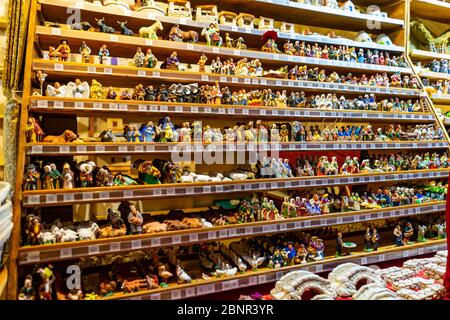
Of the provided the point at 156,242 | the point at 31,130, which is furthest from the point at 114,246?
the point at 31,130

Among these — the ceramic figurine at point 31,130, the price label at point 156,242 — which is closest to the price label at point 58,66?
the ceramic figurine at point 31,130

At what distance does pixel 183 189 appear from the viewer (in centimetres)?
255

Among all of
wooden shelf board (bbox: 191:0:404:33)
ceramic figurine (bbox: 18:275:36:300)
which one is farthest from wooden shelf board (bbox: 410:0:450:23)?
ceramic figurine (bbox: 18:275:36:300)

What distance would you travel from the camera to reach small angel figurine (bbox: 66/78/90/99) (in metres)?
2.36

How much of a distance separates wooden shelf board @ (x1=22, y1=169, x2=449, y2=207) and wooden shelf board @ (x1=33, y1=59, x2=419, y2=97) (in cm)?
87

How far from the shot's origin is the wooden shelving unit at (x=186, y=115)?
2.21 meters

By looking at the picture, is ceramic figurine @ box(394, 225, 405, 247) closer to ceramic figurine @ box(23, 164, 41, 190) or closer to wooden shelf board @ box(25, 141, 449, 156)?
wooden shelf board @ box(25, 141, 449, 156)

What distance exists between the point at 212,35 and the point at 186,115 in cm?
75

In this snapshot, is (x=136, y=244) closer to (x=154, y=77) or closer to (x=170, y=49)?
(x=154, y=77)

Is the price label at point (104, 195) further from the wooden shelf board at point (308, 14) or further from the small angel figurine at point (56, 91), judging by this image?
the wooden shelf board at point (308, 14)

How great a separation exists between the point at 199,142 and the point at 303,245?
132 cm

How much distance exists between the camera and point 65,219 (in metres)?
2.64

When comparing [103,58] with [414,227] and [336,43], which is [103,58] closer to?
[336,43]

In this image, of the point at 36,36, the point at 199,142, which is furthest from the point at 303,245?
the point at 36,36
